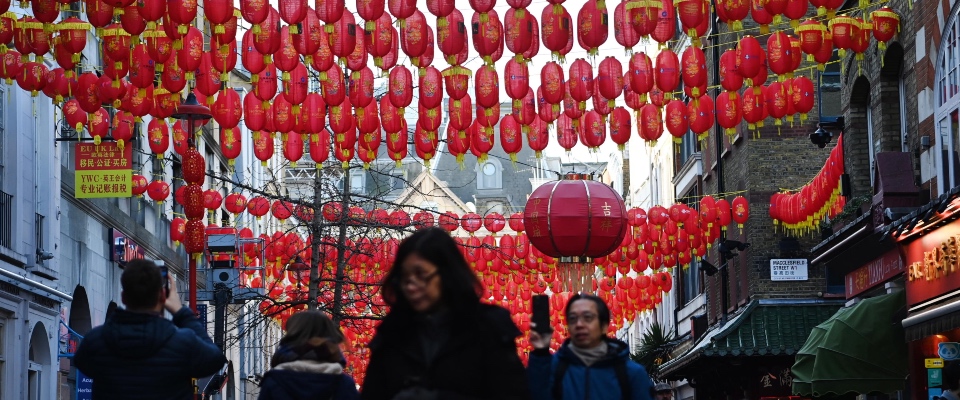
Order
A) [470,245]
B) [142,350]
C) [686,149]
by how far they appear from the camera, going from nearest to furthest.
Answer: [142,350] < [470,245] < [686,149]

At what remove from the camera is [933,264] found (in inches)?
706

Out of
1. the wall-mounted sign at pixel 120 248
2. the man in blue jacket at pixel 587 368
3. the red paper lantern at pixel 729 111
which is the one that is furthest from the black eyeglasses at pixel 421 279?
the wall-mounted sign at pixel 120 248

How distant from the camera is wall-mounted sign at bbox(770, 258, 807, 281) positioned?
32.1 meters

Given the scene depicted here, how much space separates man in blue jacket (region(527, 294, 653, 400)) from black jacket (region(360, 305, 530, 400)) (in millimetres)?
1754

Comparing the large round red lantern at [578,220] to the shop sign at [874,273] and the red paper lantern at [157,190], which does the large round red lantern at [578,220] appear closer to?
the shop sign at [874,273]

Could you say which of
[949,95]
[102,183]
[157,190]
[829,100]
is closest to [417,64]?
[949,95]

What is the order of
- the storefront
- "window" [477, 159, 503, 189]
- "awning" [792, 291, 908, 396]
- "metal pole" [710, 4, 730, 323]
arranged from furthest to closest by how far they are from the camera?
1. "window" [477, 159, 503, 189]
2. "metal pole" [710, 4, 730, 323]
3. "awning" [792, 291, 908, 396]
4. the storefront

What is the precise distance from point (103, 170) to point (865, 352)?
11424 millimetres

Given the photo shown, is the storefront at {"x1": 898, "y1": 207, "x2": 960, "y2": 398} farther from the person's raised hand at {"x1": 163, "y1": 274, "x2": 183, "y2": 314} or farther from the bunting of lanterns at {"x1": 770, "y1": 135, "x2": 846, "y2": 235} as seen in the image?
the person's raised hand at {"x1": 163, "y1": 274, "x2": 183, "y2": 314}

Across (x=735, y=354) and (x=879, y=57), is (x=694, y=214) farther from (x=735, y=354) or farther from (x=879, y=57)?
(x=879, y=57)

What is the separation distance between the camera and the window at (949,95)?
1794 cm

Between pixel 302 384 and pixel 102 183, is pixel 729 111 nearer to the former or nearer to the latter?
pixel 102 183

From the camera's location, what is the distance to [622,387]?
768 cm

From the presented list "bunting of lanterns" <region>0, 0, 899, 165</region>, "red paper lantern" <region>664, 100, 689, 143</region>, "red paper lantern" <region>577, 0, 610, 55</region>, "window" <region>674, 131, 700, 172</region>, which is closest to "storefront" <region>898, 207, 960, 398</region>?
"bunting of lanterns" <region>0, 0, 899, 165</region>
